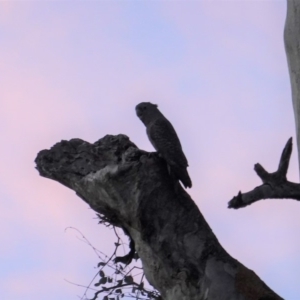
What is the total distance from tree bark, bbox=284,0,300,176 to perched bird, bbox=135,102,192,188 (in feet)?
2.66

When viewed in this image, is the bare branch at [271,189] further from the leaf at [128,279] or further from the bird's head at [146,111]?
the bird's head at [146,111]

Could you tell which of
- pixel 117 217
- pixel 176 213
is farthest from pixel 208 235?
pixel 117 217

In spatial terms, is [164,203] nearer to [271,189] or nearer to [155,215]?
[155,215]

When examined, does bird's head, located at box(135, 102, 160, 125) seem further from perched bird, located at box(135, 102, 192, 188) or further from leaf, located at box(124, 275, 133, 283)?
leaf, located at box(124, 275, 133, 283)

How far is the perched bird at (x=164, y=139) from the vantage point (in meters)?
4.26

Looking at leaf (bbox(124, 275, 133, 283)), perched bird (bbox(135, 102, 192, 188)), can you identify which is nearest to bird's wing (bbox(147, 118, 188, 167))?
perched bird (bbox(135, 102, 192, 188))

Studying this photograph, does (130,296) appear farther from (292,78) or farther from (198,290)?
(292,78)

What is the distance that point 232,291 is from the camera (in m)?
3.44

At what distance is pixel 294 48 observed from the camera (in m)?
3.96

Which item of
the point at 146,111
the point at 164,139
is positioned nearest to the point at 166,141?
the point at 164,139

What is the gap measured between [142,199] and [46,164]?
0.79 m

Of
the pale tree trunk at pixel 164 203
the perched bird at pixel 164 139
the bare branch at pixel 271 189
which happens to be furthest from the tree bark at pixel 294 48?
the perched bird at pixel 164 139

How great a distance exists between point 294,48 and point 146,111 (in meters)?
2.13

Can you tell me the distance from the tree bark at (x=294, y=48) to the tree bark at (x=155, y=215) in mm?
853
